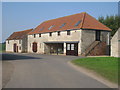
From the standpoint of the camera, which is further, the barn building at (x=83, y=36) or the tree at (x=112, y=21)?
the tree at (x=112, y=21)

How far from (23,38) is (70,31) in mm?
18720

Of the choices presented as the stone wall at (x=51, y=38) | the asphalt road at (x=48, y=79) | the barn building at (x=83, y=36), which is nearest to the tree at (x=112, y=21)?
the barn building at (x=83, y=36)

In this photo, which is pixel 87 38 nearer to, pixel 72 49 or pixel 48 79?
pixel 72 49

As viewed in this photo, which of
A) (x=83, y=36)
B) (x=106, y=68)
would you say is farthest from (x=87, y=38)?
(x=106, y=68)

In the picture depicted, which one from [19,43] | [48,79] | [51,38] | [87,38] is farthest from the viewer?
[19,43]

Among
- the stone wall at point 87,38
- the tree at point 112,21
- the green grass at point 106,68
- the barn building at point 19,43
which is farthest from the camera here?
the tree at point 112,21

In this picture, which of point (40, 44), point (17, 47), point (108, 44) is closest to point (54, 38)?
point (40, 44)

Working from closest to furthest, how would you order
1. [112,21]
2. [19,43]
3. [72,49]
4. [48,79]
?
[48,79], [72,49], [19,43], [112,21]

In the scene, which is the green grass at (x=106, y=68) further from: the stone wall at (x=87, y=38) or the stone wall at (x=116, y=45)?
the stone wall at (x=87, y=38)

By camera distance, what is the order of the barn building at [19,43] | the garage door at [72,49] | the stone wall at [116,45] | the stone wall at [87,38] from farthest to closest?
the barn building at [19,43], the garage door at [72,49], the stone wall at [87,38], the stone wall at [116,45]

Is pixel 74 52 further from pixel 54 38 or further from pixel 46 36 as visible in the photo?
pixel 46 36

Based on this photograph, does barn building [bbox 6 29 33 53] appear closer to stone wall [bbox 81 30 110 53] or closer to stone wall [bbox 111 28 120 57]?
stone wall [bbox 81 30 110 53]

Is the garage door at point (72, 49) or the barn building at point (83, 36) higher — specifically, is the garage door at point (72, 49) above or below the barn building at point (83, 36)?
below

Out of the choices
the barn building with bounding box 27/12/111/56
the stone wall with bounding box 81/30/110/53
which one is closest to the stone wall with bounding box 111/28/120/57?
the barn building with bounding box 27/12/111/56
